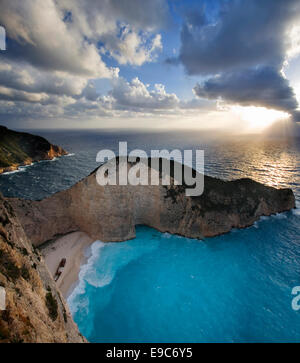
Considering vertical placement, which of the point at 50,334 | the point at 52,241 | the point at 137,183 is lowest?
the point at 52,241

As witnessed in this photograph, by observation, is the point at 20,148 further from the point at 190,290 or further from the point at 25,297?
the point at 190,290

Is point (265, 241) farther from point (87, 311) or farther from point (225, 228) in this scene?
point (87, 311)

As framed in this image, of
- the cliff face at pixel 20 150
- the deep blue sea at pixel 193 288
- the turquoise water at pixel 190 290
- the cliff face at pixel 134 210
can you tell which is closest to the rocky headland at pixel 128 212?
the cliff face at pixel 134 210

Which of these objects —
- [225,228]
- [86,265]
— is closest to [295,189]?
[225,228]

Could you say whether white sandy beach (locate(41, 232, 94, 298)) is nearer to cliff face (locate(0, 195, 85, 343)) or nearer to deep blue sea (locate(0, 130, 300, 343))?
deep blue sea (locate(0, 130, 300, 343))

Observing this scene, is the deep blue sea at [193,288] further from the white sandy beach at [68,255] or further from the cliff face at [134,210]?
the cliff face at [134,210]

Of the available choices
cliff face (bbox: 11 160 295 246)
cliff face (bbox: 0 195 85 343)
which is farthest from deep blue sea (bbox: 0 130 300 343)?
cliff face (bbox: 0 195 85 343)
